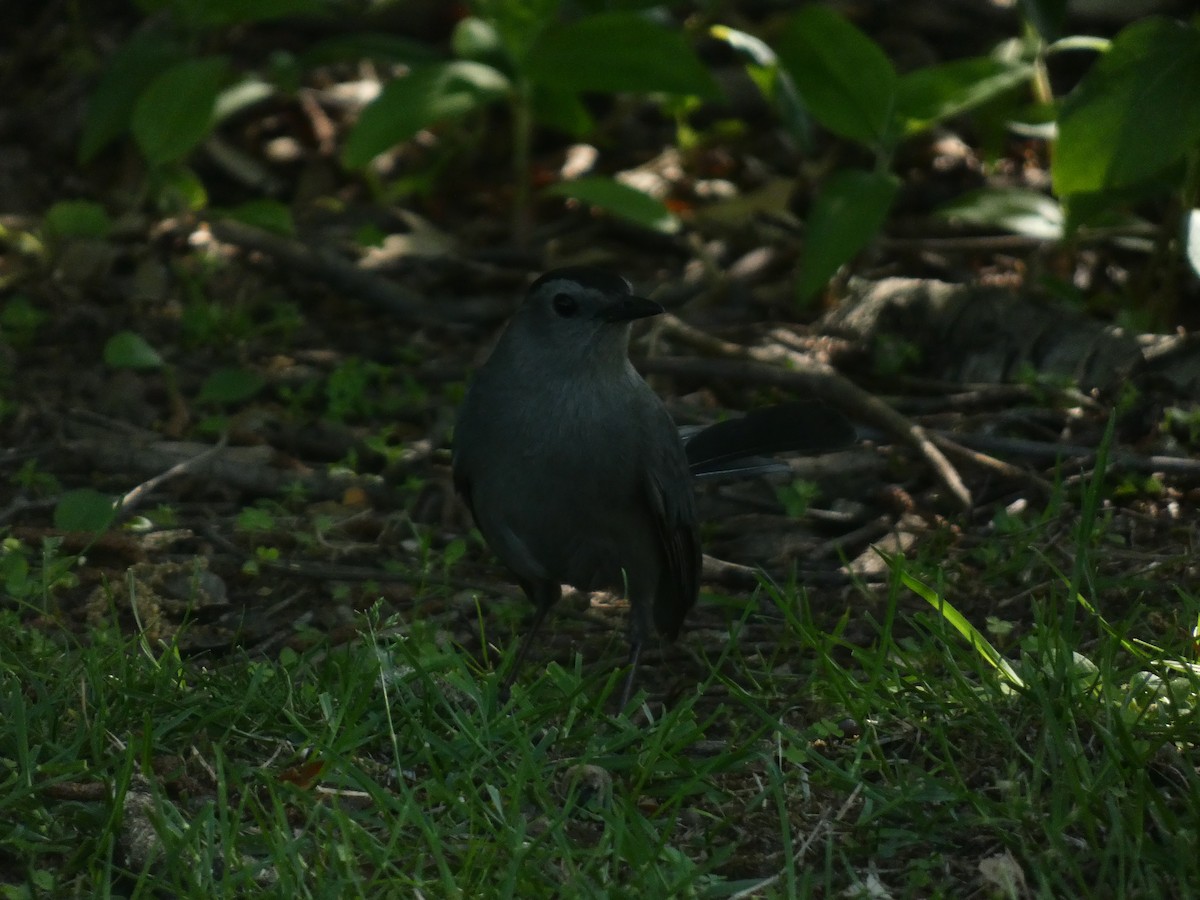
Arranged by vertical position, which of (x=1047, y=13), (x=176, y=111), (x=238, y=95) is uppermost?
(x=1047, y=13)

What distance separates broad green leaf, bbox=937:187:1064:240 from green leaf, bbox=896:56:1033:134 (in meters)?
0.34

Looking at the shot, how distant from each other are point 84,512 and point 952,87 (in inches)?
132

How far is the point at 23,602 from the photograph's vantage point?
3848 mm

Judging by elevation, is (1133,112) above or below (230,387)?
above

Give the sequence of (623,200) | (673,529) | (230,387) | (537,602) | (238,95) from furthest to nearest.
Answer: (238,95) < (623,200) < (230,387) < (537,602) < (673,529)

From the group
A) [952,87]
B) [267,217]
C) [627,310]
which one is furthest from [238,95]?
[627,310]

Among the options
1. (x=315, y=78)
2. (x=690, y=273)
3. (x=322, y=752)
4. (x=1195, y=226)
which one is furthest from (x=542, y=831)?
(x=315, y=78)

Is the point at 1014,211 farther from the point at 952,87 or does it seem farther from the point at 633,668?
the point at 633,668

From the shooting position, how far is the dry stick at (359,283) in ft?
21.0

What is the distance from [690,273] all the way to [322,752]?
156 inches

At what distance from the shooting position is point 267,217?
6.21 m

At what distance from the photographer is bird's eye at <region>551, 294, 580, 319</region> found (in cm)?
418

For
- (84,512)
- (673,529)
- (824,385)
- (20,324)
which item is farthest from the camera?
(20,324)

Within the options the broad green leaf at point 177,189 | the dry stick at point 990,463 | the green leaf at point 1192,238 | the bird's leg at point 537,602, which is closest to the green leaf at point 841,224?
the dry stick at point 990,463
